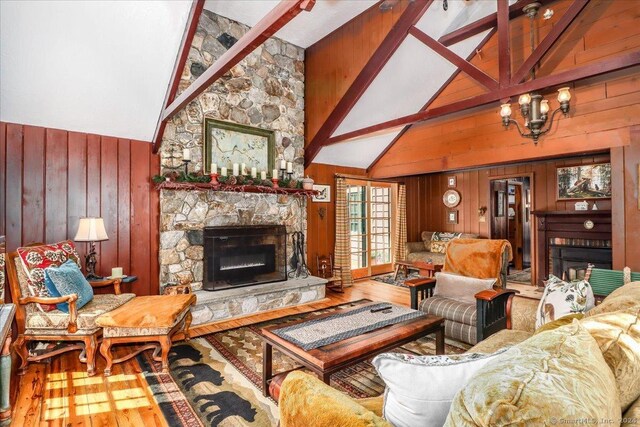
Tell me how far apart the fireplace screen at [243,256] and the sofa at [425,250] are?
3004 mm

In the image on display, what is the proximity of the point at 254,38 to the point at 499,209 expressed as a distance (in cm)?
640

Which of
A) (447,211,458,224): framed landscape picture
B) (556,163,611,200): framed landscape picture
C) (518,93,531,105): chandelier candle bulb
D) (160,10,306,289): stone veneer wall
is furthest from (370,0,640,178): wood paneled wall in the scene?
(160,10,306,289): stone veneer wall

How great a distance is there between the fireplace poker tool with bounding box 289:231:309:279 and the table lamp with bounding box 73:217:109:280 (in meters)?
2.57

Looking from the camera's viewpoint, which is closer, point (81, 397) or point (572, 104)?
point (81, 397)

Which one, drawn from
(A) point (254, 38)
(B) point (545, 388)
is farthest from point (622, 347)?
(A) point (254, 38)

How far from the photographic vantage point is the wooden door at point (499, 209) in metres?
6.58

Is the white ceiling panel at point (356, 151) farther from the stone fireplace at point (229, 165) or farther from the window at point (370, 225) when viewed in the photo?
the stone fireplace at point (229, 165)

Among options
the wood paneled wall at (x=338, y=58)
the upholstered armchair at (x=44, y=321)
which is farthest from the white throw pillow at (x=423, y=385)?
the wood paneled wall at (x=338, y=58)

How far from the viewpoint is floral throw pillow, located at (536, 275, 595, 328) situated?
1.93 m

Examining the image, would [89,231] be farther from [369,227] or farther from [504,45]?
[504,45]

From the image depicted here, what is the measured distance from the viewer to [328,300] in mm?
4820

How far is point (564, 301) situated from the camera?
6.49ft

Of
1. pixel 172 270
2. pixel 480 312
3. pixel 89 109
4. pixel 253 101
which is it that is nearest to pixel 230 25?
pixel 253 101

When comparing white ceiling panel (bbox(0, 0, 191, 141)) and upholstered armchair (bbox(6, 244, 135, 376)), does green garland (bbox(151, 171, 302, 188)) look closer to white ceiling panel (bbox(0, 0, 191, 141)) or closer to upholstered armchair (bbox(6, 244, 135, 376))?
white ceiling panel (bbox(0, 0, 191, 141))
